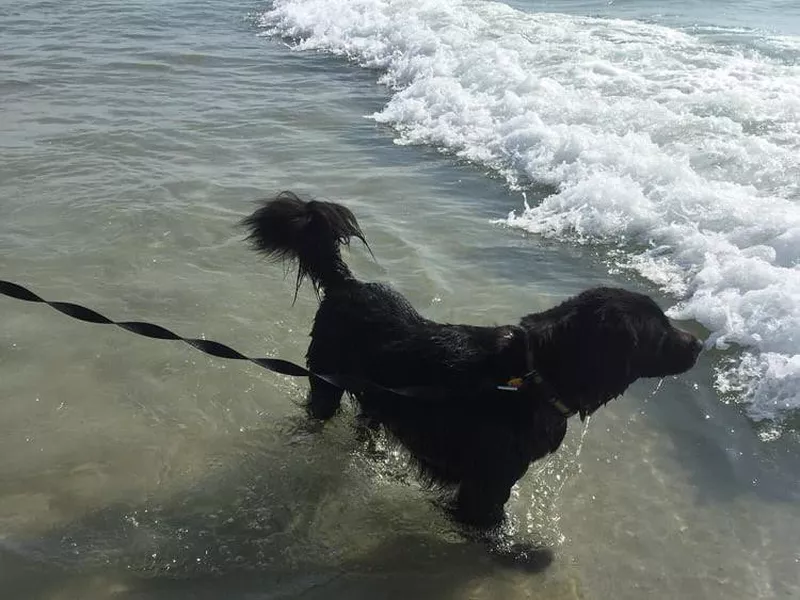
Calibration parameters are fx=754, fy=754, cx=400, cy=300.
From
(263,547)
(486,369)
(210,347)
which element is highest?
(210,347)

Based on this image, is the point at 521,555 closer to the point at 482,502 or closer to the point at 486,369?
the point at 482,502

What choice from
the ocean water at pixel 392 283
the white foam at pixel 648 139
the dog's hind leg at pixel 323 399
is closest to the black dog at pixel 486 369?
the dog's hind leg at pixel 323 399

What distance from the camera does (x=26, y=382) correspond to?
457 cm

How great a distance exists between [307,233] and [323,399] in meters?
0.95

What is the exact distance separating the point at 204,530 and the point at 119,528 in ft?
1.31

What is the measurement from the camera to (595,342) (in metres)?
3.43

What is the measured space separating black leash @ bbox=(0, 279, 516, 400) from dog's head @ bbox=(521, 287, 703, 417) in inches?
11.1

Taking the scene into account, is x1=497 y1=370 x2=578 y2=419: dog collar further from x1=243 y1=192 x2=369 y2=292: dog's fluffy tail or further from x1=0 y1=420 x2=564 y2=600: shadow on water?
x1=243 y1=192 x2=369 y2=292: dog's fluffy tail

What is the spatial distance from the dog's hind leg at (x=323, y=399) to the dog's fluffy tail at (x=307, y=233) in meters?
0.56

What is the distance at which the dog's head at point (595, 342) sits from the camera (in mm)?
3414

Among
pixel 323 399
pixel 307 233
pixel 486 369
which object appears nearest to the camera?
pixel 486 369

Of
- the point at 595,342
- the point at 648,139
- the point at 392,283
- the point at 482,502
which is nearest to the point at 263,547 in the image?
the point at 482,502

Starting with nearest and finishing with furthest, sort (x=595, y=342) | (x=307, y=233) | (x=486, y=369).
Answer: (x=595, y=342), (x=486, y=369), (x=307, y=233)

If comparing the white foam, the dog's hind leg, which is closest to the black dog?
the dog's hind leg
